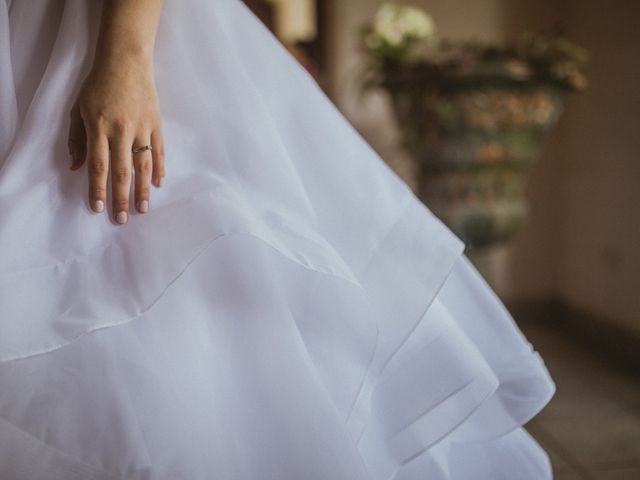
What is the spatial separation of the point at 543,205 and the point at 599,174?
29 cm

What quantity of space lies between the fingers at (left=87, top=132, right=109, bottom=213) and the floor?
3.84 feet

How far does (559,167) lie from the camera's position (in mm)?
2482

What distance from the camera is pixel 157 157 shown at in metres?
0.56

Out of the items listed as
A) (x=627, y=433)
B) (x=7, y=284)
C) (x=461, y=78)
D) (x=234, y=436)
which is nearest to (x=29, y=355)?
(x=7, y=284)

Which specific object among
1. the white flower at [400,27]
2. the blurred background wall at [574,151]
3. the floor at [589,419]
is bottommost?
the floor at [589,419]

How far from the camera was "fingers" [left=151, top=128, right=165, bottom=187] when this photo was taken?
554 mm

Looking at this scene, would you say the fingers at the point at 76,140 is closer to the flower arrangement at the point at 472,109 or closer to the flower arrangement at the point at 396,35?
the flower arrangement at the point at 472,109

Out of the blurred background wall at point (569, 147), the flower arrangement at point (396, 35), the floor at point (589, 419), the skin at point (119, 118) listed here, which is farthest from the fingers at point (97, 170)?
the blurred background wall at point (569, 147)

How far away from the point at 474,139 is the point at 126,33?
1218 mm

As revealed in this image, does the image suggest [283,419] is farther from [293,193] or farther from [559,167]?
[559,167]

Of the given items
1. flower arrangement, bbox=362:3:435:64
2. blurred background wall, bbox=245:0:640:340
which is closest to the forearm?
flower arrangement, bbox=362:3:435:64

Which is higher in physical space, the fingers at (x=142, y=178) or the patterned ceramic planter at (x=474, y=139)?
the fingers at (x=142, y=178)

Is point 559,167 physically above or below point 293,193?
below

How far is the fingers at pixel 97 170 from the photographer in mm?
527
